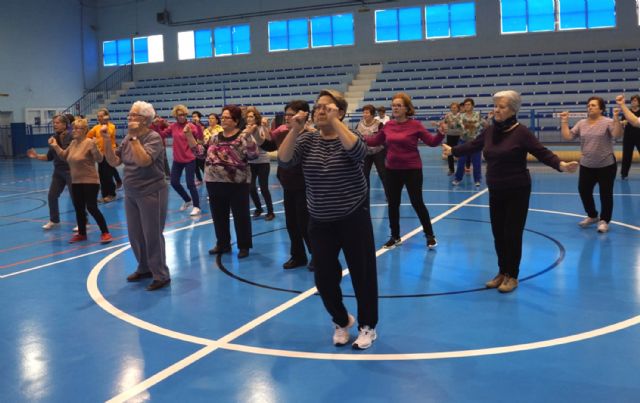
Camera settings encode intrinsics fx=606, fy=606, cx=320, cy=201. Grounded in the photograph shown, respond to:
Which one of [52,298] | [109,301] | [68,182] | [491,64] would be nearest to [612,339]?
[109,301]

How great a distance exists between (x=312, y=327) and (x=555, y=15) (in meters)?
25.4

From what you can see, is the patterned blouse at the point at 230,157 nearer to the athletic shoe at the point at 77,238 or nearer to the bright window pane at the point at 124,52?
the athletic shoe at the point at 77,238

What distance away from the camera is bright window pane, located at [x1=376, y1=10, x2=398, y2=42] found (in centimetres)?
2909

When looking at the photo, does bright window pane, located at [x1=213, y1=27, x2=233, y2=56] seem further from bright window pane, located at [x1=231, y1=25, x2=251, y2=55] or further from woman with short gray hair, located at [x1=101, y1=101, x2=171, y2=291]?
woman with short gray hair, located at [x1=101, y1=101, x2=171, y2=291]

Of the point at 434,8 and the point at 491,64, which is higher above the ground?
the point at 434,8

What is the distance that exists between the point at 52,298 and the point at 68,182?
12.8 feet

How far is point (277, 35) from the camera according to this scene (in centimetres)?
3180

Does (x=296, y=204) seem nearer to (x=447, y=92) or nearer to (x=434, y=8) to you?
(x=447, y=92)

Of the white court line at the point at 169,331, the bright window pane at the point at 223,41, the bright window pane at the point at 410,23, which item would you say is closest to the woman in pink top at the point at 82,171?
the white court line at the point at 169,331

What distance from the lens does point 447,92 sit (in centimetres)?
2502

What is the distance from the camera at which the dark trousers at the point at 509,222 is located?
5.54m

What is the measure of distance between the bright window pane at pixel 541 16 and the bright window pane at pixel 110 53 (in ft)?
76.3

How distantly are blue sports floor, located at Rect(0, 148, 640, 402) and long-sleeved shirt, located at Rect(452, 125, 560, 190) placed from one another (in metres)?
1.02

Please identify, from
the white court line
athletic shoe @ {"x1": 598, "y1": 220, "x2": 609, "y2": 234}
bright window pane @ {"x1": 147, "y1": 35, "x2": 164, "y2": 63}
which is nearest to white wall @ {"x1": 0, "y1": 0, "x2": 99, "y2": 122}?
bright window pane @ {"x1": 147, "y1": 35, "x2": 164, "y2": 63}
